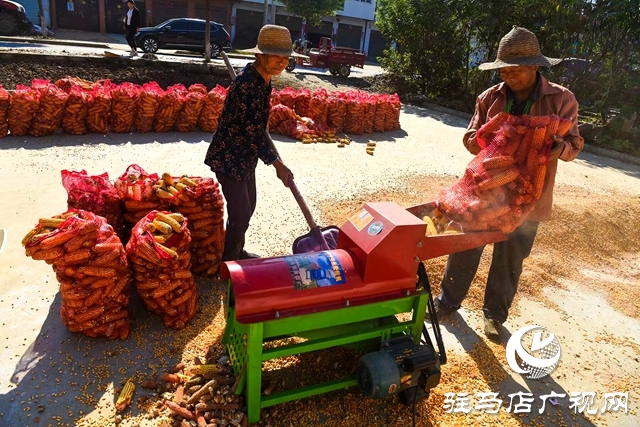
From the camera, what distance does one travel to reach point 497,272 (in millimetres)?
3553

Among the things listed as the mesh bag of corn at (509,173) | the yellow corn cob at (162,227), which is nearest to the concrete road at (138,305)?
the yellow corn cob at (162,227)

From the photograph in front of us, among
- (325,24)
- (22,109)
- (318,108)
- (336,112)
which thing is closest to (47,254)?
(22,109)

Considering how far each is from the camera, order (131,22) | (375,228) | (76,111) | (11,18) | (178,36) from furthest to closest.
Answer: (178,36) < (11,18) < (131,22) < (76,111) < (375,228)

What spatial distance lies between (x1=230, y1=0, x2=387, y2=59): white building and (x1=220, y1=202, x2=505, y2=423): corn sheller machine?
3321 cm

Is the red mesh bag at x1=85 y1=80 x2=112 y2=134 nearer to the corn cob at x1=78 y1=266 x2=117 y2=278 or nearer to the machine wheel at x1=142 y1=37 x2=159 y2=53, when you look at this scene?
the corn cob at x1=78 y1=266 x2=117 y2=278

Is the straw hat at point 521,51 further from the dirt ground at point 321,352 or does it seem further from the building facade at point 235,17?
the building facade at point 235,17

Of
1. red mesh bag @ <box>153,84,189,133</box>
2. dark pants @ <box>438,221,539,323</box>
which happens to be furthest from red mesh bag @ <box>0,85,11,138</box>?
dark pants @ <box>438,221,539,323</box>

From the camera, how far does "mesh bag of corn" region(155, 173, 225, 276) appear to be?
3.68m

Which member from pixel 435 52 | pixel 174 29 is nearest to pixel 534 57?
pixel 435 52

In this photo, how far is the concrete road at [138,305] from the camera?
9.14 ft

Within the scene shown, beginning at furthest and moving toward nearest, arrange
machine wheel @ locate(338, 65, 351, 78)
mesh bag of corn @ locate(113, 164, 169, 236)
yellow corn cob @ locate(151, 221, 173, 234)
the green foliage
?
the green foliage
machine wheel @ locate(338, 65, 351, 78)
mesh bag of corn @ locate(113, 164, 169, 236)
yellow corn cob @ locate(151, 221, 173, 234)

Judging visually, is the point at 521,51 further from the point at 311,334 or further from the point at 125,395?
the point at 125,395

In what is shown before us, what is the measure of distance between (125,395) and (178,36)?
19505 millimetres

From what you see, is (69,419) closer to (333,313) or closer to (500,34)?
(333,313)
